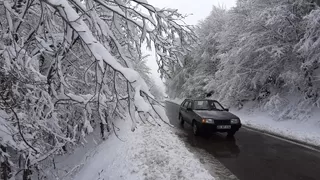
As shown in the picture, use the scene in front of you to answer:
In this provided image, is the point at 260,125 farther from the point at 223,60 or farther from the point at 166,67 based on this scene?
the point at 166,67

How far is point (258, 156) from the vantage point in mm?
6961

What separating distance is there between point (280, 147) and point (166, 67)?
21.7 ft

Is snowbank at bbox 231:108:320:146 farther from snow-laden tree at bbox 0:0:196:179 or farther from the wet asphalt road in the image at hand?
snow-laden tree at bbox 0:0:196:179

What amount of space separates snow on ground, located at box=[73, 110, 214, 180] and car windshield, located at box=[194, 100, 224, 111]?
9.77 ft

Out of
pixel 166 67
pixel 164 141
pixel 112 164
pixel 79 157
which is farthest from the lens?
pixel 79 157

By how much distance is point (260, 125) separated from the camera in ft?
41.6

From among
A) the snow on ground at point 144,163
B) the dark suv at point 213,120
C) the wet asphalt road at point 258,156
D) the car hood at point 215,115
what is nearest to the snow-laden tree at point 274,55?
the dark suv at point 213,120

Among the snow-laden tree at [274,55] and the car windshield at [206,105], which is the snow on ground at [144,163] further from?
the snow-laden tree at [274,55]

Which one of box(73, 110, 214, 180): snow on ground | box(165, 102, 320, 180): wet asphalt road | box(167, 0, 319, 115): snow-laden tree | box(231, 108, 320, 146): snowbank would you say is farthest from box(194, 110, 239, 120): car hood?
box(167, 0, 319, 115): snow-laden tree

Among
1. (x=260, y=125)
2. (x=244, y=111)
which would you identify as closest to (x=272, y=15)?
(x=260, y=125)

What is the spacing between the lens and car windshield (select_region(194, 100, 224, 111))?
11033mm

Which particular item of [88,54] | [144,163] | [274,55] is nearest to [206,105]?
[274,55]

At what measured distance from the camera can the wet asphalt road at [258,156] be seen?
5.50 metres

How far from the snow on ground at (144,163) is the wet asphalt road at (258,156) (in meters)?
0.61
